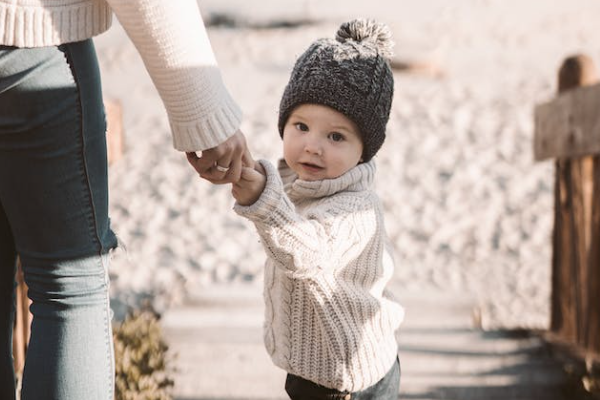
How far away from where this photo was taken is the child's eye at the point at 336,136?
6.85 ft

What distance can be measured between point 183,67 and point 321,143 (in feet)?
1.69

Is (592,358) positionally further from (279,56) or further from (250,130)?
(279,56)

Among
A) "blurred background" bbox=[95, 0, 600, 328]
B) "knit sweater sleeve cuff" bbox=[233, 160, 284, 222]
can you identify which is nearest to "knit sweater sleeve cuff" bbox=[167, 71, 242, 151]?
"knit sweater sleeve cuff" bbox=[233, 160, 284, 222]

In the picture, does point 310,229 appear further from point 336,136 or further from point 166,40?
point 166,40

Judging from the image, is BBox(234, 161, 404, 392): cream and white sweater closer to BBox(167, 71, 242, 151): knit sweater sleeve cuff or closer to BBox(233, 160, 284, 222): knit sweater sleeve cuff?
Result: BBox(233, 160, 284, 222): knit sweater sleeve cuff

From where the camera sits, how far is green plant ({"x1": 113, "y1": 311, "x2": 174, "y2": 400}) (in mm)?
2652

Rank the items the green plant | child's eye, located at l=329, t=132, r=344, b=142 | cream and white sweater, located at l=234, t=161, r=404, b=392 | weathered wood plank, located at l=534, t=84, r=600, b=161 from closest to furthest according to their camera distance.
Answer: cream and white sweater, located at l=234, t=161, r=404, b=392 < child's eye, located at l=329, t=132, r=344, b=142 < the green plant < weathered wood plank, located at l=534, t=84, r=600, b=161

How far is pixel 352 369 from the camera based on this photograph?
6.80 feet

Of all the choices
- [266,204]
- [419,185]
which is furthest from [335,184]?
[419,185]

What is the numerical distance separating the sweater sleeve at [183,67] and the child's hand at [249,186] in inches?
3.7

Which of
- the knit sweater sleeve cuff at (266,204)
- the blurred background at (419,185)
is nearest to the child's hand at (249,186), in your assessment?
the knit sweater sleeve cuff at (266,204)

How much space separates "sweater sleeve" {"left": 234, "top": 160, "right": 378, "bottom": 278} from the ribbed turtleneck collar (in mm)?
26

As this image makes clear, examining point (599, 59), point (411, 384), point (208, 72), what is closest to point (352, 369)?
point (208, 72)

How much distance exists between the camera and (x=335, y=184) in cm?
203
